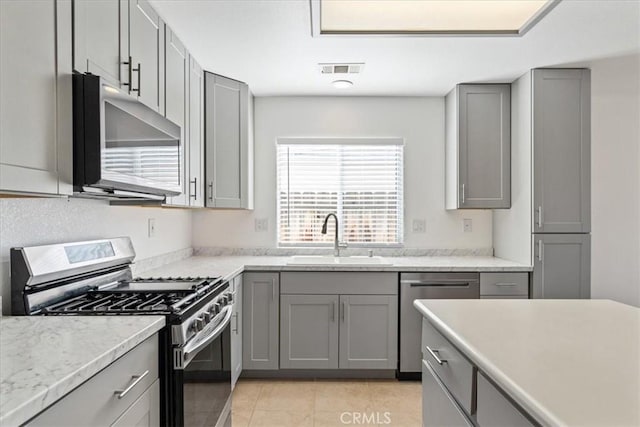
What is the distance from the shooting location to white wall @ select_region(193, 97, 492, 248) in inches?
140

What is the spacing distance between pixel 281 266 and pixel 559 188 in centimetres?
205

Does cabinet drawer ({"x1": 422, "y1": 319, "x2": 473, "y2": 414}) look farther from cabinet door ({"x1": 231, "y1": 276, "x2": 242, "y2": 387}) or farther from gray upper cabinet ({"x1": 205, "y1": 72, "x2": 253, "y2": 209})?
gray upper cabinet ({"x1": 205, "y1": 72, "x2": 253, "y2": 209})

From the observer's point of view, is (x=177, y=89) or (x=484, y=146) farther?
(x=484, y=146)

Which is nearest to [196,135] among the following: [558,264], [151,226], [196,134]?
[196,134]

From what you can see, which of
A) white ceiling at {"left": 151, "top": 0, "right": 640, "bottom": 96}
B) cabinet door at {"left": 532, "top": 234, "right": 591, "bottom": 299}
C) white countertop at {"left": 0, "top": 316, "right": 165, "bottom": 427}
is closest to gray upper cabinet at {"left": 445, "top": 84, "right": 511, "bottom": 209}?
white ceiling at {"left": 151, "top": 0, "right": 640, "bottom": 96}

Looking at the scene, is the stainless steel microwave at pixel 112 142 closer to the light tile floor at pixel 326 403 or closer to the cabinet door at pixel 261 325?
the cabinet door at pixel 261 325

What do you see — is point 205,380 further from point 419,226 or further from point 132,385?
point 419,226

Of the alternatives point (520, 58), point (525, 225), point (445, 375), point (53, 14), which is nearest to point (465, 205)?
point (525, 225)

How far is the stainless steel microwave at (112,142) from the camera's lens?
4.31 feet

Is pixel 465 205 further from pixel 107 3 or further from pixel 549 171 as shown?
pixel 107 3

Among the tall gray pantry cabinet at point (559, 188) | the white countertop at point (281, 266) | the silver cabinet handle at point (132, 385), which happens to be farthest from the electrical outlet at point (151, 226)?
the tall gray pantry cabinet at point (559, 188)

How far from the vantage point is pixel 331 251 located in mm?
3539

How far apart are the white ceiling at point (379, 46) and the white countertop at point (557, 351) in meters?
1.53

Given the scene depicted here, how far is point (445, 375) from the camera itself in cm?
133
